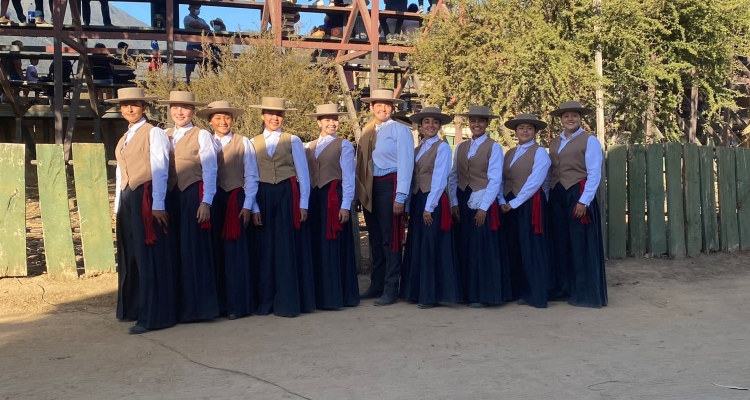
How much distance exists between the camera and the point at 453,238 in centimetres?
662

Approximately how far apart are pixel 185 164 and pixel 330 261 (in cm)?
153

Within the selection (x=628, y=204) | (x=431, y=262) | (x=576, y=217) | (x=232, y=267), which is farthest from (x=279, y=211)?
(x=628, y=204)

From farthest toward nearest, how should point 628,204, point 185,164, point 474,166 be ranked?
point 628,204, point 474,166, point 185,164

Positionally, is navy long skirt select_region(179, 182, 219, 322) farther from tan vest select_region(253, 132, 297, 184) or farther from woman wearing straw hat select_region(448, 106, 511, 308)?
woman wearing straw hat select_region(448, 106, 511, 308)

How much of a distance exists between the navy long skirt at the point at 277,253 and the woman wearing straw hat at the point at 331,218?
0.94 ft

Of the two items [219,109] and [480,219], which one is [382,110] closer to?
[480,219]

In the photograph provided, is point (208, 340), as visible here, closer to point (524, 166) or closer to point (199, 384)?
point (199, 384)

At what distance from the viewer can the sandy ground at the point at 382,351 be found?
4.23 meters

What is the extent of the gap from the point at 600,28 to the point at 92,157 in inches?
282

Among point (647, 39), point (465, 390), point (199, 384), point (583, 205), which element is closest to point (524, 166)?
point (583, 205)

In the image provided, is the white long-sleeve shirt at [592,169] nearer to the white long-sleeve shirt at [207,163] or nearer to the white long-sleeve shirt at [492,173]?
the white long-sleeve shirt at [492,173]

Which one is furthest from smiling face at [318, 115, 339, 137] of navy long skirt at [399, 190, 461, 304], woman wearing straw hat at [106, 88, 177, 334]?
woman wearing straw hat at [106, 88, 177, 334]

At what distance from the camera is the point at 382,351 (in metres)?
5.03

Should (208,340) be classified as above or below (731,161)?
below
